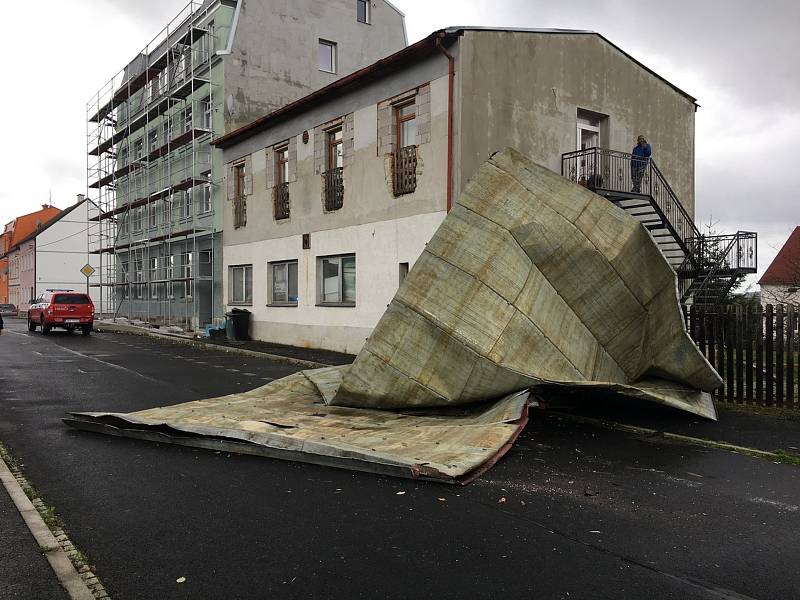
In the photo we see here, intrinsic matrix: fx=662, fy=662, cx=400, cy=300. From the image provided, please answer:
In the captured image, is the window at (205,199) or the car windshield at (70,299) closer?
the window at (205,199)

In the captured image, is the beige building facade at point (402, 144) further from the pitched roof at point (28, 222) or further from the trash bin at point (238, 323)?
the pitched roof at point (28, 222)

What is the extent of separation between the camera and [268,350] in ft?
61.5

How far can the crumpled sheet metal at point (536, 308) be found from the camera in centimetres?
759

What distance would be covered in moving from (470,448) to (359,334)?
37.0ft

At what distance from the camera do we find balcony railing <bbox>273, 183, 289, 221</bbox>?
68.0 feet

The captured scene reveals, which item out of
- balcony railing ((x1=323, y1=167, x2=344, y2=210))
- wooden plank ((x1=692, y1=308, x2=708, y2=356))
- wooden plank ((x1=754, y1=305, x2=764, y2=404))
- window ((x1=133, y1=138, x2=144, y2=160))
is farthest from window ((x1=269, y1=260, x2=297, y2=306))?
window ((x1=133, y1=138, x2=144, y2=160))

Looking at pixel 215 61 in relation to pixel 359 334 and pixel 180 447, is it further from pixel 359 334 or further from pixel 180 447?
pixel 180 447

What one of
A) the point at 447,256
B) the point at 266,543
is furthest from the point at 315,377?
the point at 266,543

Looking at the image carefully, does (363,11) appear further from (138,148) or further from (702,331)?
(702,331)

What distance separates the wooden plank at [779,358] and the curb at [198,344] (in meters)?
8.83

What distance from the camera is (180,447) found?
683 cm

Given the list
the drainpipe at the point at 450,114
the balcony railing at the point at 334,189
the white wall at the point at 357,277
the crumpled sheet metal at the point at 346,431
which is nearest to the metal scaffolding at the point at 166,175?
the white wall at the point at 357,277

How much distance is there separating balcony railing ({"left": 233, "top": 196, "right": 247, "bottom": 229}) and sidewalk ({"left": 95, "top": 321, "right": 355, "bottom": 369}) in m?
4.10

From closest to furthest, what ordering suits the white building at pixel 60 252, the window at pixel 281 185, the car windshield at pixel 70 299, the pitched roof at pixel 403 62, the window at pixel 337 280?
the pitched roof at pixel 403 62
the window at pixel 337 280
the window at pixel 281 185
the car windshield at pixel 70 299
the white building at pixel 60 252
